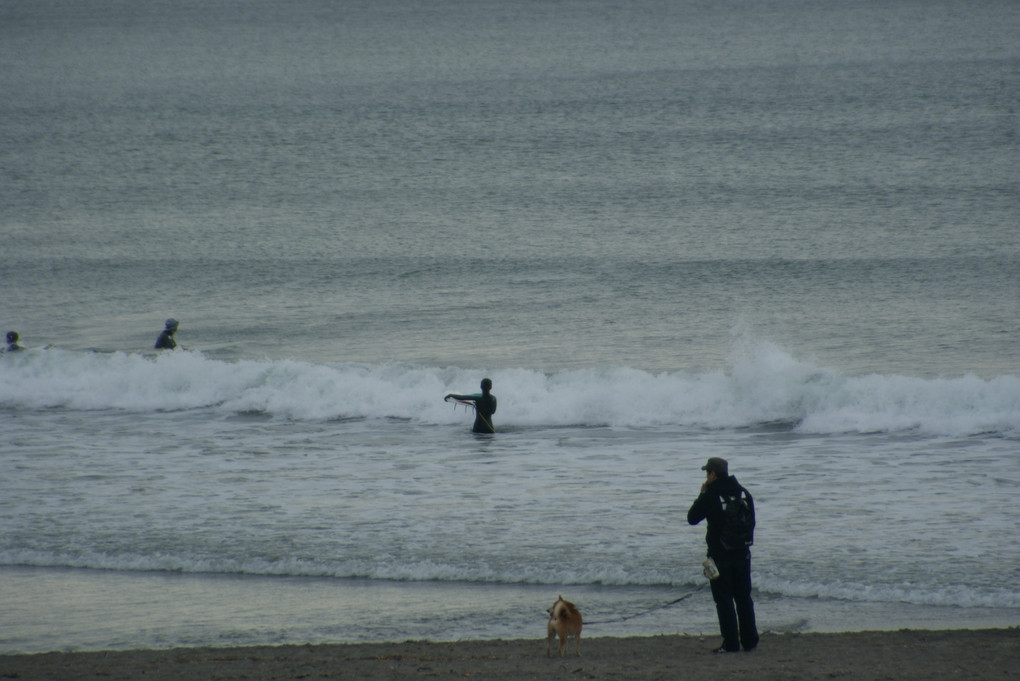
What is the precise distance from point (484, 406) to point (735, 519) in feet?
Result: 31.3

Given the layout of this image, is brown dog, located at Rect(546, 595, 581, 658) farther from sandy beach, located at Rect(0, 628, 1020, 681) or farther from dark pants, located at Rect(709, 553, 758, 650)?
dark pants, located at Rect(709, 553, 758, 650)

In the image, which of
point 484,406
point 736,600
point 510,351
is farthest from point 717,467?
point 510,351

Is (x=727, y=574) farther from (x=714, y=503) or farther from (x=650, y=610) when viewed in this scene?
(x=650, y=610)

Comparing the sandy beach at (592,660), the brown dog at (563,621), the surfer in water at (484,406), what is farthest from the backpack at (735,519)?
the surfer in water at (484,406)

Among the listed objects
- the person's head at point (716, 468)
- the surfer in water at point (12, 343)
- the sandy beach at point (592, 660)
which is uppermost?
the surfer in water at point (12, 343)

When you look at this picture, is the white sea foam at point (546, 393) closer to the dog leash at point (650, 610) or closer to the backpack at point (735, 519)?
the dog leash at point (650, 610)

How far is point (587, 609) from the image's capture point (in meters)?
9.07

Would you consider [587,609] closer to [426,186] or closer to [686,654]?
[686,654]

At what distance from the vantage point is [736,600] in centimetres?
754

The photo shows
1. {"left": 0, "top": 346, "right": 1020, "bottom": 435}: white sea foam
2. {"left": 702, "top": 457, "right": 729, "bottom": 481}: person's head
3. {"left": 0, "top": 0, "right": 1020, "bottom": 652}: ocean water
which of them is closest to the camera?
{"left": 702, "top": 457, "right": 729, "bottom": 481}: person's head

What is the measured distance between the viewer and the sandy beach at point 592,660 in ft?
23.2

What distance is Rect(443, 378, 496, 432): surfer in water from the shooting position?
1652cm

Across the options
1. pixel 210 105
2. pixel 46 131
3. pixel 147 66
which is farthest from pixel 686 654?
pixel 147 66

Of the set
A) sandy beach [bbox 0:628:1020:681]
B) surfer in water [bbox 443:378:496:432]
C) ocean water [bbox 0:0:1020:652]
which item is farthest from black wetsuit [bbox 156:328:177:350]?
sandy beach [bbox 0:628:1020:681]
